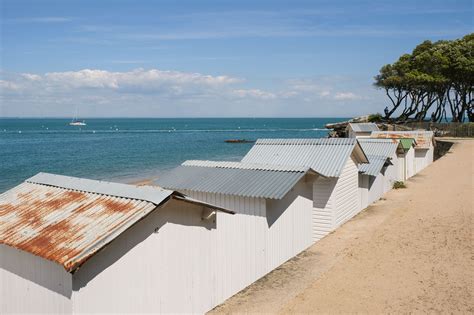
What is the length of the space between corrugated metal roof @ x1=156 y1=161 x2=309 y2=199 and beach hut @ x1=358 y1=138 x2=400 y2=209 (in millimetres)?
8669

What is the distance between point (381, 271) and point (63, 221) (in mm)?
9440

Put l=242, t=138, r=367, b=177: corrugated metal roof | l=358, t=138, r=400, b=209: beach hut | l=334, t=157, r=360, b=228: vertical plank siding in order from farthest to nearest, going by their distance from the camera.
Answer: l=358, t=138, r=400, b=209: beach hut
l=334, t=157, r=360, b=228: vertical plank siding
l=242, t=138, r=367, b=177: corrugated metal roof

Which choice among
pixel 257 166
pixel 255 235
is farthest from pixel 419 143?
pixel 255 235

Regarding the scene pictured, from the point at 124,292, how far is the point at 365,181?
1647cm

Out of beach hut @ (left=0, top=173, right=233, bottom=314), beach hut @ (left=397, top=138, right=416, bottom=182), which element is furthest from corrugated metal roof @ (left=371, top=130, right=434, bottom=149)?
beach hut @ (left=0, top=173, right=233, bottom=314)

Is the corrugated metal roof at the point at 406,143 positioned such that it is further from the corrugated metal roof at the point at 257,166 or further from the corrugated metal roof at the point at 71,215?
the corrugated metal roof at the point at 71,215

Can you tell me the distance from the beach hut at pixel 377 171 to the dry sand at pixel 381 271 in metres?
1.40

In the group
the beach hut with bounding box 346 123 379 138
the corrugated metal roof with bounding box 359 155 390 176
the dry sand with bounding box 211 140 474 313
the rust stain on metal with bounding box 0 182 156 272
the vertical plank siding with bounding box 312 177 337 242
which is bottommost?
the dry sand with bounding box 211 140 474 313

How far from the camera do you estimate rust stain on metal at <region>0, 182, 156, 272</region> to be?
6.86 m

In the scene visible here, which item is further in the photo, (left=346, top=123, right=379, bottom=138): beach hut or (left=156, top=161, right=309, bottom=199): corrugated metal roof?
(left=346, top=123, right=379, bottom=138): beach hut

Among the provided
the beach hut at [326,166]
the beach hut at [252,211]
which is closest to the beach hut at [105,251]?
the beach hut at [252,211]

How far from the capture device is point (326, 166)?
16.8 meters

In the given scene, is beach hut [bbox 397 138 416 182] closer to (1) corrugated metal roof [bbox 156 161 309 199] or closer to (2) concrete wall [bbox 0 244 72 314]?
(1) corrugated metal roof [bbox 156 161 309 199]

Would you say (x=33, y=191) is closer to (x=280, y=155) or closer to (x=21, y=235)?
(x=21, y=235)
